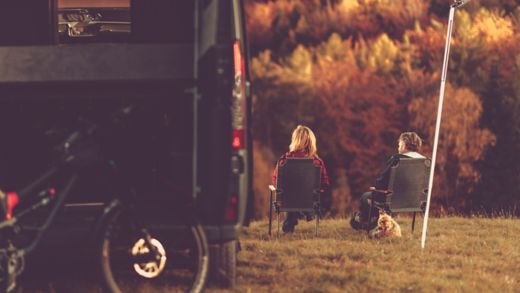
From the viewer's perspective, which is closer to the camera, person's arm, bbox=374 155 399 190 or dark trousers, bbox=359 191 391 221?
person's arm, bbox=374 155 399 190

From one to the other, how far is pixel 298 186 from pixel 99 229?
4292 millimetres

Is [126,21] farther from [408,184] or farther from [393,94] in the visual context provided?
[393,94]

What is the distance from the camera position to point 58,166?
504 cm

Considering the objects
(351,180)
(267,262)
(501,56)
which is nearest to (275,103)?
(351,180)

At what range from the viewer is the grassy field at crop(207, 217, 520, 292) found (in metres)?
6.47

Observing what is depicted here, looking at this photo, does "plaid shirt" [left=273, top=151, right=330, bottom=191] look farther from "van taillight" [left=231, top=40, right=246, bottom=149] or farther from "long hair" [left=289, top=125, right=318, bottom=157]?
"van taillight" [left=231, top=40, right=246, bottom=149]

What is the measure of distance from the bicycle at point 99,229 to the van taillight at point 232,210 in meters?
0.19

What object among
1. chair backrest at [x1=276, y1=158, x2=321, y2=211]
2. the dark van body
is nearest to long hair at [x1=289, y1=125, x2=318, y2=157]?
chair backrest at [x1=276, y1=158, x2=321, y2=211]

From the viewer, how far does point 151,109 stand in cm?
595

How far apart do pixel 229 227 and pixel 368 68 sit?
32.0 meters

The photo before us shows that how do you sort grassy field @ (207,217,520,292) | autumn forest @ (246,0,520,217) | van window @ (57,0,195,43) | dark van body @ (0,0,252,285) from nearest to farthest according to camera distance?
dark van body @ (0,0,252,285)
grassy field @ (207,217,520,292)
van window @ (57,0,195,43)
autumn forest @ (246,0,520,217)

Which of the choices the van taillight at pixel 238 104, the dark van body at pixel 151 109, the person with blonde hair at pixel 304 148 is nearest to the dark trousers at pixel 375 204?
the person with blonde hair at pixel 304 148

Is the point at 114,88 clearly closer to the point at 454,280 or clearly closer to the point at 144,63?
the point at 144,63

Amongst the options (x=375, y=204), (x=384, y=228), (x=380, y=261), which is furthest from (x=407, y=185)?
(x=380, y=261)
